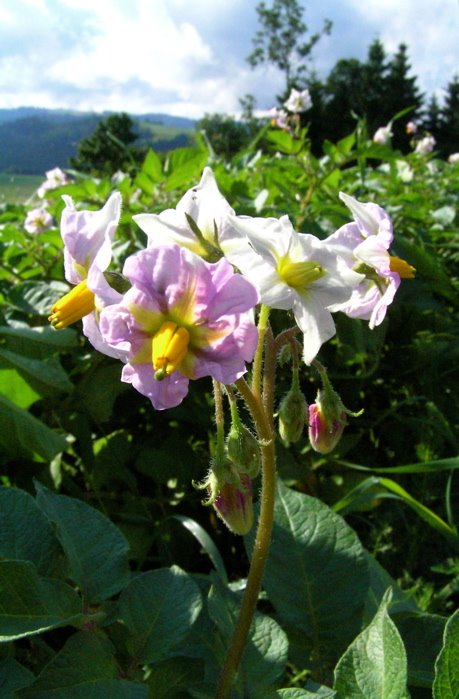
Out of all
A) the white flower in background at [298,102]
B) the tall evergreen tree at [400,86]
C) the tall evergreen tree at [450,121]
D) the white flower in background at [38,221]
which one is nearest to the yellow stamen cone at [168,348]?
the white flower in background at [38,221]

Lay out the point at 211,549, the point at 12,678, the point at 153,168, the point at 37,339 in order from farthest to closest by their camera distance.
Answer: the point at 153,168, the point at 37,339, the point at 211,549, the point at 12,678

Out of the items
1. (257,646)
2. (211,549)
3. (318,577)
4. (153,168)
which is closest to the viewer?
(257,646)

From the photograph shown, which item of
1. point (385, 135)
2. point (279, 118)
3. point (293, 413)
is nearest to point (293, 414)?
point (293, 413)

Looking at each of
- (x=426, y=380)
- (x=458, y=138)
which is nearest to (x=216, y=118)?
(x=458, y=138)

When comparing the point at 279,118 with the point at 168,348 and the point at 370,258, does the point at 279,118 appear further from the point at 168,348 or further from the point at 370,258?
the point at 168,348

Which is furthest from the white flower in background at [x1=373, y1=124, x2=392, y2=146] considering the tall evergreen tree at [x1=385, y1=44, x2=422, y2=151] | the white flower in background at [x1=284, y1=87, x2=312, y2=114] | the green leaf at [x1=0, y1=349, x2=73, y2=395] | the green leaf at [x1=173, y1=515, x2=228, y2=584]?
the tall evergreen tree at [x1=385, y1=44, x2=422, y2=151]

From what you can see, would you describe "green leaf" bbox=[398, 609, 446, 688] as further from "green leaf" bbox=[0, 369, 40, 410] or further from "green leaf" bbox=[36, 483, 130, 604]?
"green leaf" bbox=[0, 369, 40, 410]

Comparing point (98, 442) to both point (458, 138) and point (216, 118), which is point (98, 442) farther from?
point (216, 118)

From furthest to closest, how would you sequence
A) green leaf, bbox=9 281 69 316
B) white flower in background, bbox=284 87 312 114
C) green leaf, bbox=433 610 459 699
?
white flower in background, bbox=284 87 312 114 → green leaf, bbox=9 281 69 316 → green leaf, bbox=433 610 459 699
